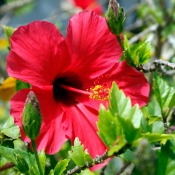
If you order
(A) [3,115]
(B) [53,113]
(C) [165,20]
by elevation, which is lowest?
(A) [3,115]

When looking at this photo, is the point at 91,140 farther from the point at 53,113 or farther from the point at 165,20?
the point at 165,20

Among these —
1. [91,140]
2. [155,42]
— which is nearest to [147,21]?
[155,42]

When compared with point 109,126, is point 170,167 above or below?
below

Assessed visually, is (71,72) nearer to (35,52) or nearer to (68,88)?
(68,88)

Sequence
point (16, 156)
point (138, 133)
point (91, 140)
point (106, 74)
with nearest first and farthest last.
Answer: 1. point (138, 133)
2. point (16, 156)
3. point (91, 140)
4. point (106, 74)

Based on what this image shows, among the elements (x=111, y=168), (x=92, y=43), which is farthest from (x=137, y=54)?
(x=111, y=168)

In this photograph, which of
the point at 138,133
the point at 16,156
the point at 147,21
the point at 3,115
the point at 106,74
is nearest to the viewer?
the point at 138,133
